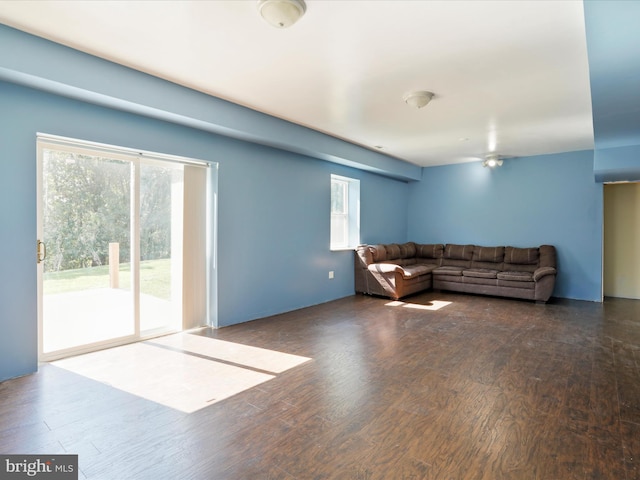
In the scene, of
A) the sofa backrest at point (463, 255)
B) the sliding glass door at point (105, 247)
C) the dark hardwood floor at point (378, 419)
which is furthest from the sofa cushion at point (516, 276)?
the sliding glass door at point (105, 247)

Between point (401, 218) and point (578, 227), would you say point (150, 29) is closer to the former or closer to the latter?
point (401, 218)

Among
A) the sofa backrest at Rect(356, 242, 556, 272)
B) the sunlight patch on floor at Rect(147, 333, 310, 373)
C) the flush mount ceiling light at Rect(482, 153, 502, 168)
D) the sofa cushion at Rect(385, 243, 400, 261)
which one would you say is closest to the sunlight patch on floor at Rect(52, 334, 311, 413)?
the sunlight patch on floor at Rect(147, 333, 310, 373)

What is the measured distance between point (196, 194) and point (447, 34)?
3075 mm

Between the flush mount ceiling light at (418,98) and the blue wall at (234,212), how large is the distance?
2.05 m

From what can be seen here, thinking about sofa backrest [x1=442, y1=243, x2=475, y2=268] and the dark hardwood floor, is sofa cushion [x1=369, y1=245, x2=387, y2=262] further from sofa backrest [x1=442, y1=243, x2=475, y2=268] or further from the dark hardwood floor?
the dark hardwood floor

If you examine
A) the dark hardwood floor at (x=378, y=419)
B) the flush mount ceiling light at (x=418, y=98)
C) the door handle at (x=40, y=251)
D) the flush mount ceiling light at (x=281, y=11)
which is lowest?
the dark hardwood floor at (x=378, y=419)

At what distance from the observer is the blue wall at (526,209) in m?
6.04

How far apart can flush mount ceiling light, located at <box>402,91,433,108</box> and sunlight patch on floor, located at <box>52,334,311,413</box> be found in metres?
2.73

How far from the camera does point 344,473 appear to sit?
171 centimetres

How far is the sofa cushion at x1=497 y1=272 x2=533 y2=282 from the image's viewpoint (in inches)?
227

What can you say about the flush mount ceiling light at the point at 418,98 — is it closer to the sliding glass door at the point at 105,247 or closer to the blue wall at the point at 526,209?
the sliding glass door at the point at 105,247

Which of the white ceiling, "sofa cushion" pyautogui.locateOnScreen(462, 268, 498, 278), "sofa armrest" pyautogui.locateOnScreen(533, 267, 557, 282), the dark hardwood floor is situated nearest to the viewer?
the dark hardwood floor

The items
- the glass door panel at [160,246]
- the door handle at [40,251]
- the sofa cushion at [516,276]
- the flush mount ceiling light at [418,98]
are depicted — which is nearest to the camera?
the door handle at [40,251]

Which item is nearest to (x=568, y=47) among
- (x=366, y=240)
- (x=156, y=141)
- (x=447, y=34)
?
(x=447, y=34)
